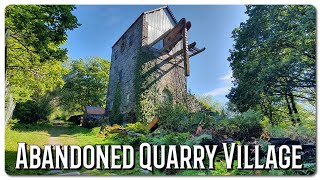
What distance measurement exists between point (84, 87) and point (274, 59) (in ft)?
11.8

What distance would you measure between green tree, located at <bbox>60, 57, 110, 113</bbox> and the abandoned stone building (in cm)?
30

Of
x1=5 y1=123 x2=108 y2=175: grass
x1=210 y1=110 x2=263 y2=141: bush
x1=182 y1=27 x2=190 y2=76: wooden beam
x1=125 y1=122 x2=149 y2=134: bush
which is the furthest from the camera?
x1=182 y1=27 x2=190 y2=76: wooden beam

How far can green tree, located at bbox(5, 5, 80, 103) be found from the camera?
13.0 feet

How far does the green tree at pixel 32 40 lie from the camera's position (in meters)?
3.95

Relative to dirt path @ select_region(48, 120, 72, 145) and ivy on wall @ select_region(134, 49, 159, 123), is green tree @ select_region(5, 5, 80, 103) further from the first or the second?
ivy on wall @ select_region(134, 49, 159, 123)

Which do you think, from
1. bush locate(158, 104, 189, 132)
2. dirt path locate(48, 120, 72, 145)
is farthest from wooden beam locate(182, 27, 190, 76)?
dirt path locate(48, 120, 72, 145)

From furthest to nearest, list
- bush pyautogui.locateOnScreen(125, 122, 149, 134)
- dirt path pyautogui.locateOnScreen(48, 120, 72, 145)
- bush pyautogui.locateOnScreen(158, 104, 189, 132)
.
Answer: bush pyautogui.locateOnScreen(158, 104, 189, 132), bush pyautogui.locateOnScreen(125, 122, 149, 134), dirt path pyautogui.locateOnScreen(48, 120, 72, 145)

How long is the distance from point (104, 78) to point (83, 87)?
2.05ft

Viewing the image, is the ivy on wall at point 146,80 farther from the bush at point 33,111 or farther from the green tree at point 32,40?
the green tree at point 32,40

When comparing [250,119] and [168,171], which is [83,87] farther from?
[250,119]

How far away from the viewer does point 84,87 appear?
5402mm

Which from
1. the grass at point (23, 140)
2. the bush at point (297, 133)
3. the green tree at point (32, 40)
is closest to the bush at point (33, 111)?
the green tree at point (32, 40)

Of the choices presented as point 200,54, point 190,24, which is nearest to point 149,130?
point 200,54

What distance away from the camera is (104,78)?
586cm
